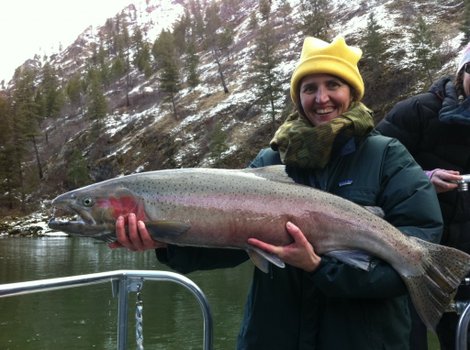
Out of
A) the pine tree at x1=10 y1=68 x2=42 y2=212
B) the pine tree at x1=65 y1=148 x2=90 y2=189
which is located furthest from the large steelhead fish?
the pine tree at x1=10 y1=68 x2=42 y2=212

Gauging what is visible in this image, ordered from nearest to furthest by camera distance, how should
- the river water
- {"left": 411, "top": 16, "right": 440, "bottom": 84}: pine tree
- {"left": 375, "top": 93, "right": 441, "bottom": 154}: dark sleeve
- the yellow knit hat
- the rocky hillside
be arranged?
the yellow knit hat < {"left": 375, "top": 93, "right": 441, "bottom": 154}: dark sleeve < the river water < {"left": 411, "top": 16, "right": 440, "bottom": 84}: pine tree < the rocky hillside

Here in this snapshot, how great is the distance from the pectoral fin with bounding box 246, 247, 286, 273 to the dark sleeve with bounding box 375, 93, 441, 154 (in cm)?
169

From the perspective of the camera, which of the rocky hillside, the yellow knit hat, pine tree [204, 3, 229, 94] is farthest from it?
pine tree [204, 3, 229, 94]

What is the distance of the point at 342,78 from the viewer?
3.04 m

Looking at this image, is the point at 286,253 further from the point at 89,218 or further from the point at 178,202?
the point at 89,218

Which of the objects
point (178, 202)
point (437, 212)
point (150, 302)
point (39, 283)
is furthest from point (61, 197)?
point (150, 302)

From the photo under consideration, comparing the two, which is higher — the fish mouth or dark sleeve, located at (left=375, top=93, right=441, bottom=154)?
dark sleeve, located at (left=375, top=93, right=441, bottom=154)

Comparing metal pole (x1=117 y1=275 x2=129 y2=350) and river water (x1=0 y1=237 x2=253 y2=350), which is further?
river water (x1=0 y1=237 x2=253 y2=350)

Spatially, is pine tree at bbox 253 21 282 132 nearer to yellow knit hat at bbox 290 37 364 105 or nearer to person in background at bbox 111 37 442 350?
yellow knit hat at bbox 290 37 364 105

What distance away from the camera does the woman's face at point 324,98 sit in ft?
9.84

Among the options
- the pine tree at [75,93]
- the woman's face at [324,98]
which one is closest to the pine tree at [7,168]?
the pine tree at [75,93]

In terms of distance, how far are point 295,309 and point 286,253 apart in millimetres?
339

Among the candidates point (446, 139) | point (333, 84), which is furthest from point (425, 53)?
point (333, 84)

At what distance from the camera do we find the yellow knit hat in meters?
3.02
